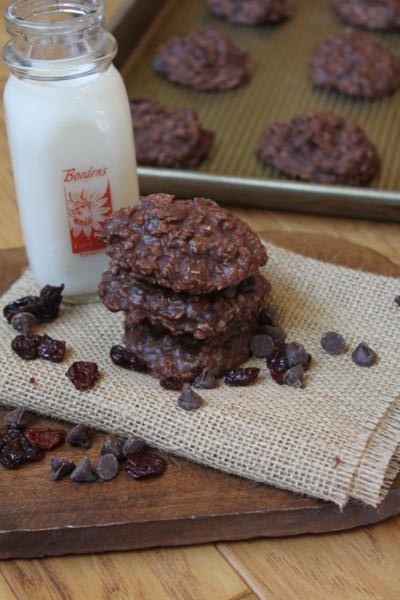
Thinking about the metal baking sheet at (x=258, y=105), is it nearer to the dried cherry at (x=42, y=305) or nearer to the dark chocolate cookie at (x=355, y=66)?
the dark chocolate cookie at (x=355, y=66)

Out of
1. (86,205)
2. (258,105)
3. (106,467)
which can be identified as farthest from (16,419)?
(258,105)

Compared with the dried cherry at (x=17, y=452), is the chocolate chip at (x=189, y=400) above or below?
above

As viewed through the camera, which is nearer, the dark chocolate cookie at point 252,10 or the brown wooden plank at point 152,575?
the brown wooden plank at point 152,575

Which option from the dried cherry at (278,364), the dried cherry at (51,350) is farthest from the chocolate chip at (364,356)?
the dried cherry at (51,350)

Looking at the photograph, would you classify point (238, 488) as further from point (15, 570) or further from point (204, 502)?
point (15, 570)

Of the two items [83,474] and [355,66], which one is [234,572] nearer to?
[83,474]

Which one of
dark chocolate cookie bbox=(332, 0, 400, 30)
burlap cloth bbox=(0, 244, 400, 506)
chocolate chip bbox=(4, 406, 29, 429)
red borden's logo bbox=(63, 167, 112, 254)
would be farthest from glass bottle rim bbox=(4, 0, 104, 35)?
dark chocolate cookie bbox=(332, 0, 400, 30)

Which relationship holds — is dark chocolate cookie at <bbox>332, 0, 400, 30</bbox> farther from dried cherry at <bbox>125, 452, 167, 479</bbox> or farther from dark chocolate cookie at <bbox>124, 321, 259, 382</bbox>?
dried cherry at <bbox>125, 452, 167, 479</bbox>
